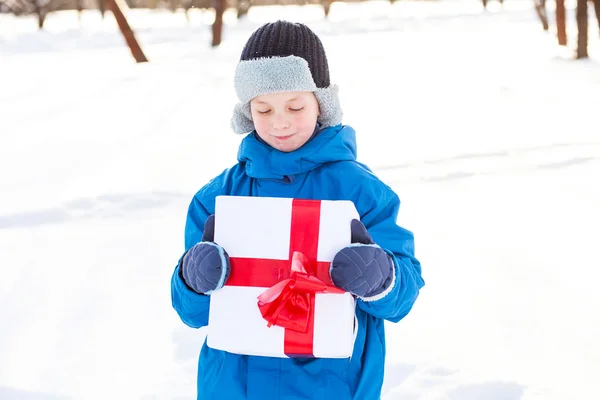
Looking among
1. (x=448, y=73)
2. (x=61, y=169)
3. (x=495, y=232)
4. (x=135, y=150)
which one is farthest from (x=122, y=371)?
(x=448, y=73)

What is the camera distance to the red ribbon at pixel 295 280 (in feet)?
4.05

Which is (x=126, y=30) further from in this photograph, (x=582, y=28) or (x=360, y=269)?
(x=360, y=269)

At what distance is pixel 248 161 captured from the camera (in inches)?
56.6

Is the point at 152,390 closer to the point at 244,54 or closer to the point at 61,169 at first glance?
the point at 244,54

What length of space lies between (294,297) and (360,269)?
130 millimetres

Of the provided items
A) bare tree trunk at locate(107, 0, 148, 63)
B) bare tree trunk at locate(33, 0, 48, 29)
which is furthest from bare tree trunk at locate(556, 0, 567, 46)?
bare tree trunk at locate(33, 0, 48, 29)

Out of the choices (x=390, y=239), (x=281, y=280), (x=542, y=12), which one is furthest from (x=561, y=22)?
(x=281, y=280)

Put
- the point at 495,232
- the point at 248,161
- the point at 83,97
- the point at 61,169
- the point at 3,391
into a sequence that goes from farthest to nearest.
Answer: the point at 83,97 < the point at 61,169 < the point at 495,232 < the point at 3,391 < the point at 248,161

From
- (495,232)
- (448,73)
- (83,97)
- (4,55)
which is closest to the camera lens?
(495,232)

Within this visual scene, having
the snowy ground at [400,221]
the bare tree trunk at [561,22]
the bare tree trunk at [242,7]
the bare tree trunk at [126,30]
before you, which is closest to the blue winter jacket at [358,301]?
the snowy ground at [400,221]

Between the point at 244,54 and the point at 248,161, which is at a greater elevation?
the point at 244,54

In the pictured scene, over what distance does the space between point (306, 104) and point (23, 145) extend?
13.2 feet

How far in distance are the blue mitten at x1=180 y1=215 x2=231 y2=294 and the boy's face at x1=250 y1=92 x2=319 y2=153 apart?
→ 0.80 ft

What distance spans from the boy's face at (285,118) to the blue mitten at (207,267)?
9.6 inches
